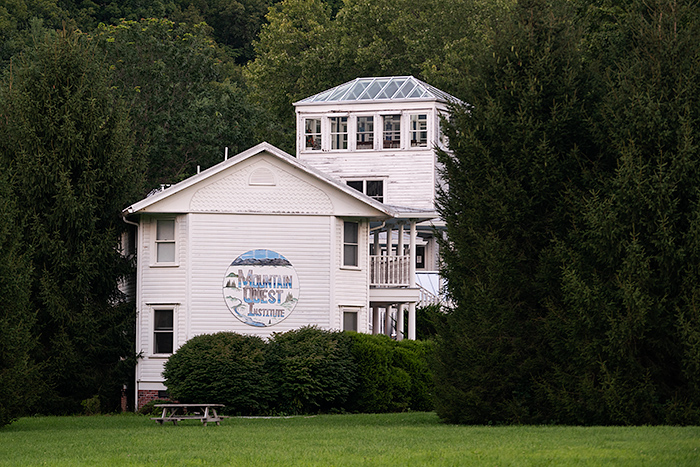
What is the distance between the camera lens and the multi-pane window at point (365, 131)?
160 ft

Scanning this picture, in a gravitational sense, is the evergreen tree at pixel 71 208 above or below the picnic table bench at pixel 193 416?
above

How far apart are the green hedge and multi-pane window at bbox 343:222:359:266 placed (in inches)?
130

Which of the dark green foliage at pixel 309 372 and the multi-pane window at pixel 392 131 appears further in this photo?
the multi-pane window at pixel 392 131

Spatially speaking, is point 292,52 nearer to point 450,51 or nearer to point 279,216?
point 450,51

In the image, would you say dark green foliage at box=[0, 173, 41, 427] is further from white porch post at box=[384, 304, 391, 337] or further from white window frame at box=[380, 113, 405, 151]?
white window frame at box=[380, 113, 405, 151]

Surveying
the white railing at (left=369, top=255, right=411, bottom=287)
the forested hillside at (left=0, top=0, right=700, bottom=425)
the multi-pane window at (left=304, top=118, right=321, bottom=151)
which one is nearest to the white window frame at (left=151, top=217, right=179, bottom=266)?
the forested hillside at (left=0, top=0, right=700, bottom=425)

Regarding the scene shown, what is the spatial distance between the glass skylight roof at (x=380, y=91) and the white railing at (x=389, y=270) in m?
14.5

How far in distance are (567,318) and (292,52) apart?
5122 centimetres

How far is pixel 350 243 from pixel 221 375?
6758 mm

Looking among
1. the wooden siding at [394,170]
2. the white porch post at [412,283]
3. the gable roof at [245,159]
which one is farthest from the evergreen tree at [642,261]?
the wooden siding at [394,170]

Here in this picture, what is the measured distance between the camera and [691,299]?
20984mm

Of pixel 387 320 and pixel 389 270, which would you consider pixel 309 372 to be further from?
pixel 387 320

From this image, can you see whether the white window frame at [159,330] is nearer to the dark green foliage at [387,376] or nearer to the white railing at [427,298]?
the dark green foliage at [387,376]

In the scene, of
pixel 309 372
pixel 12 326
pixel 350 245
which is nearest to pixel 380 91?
pixel 350 245
